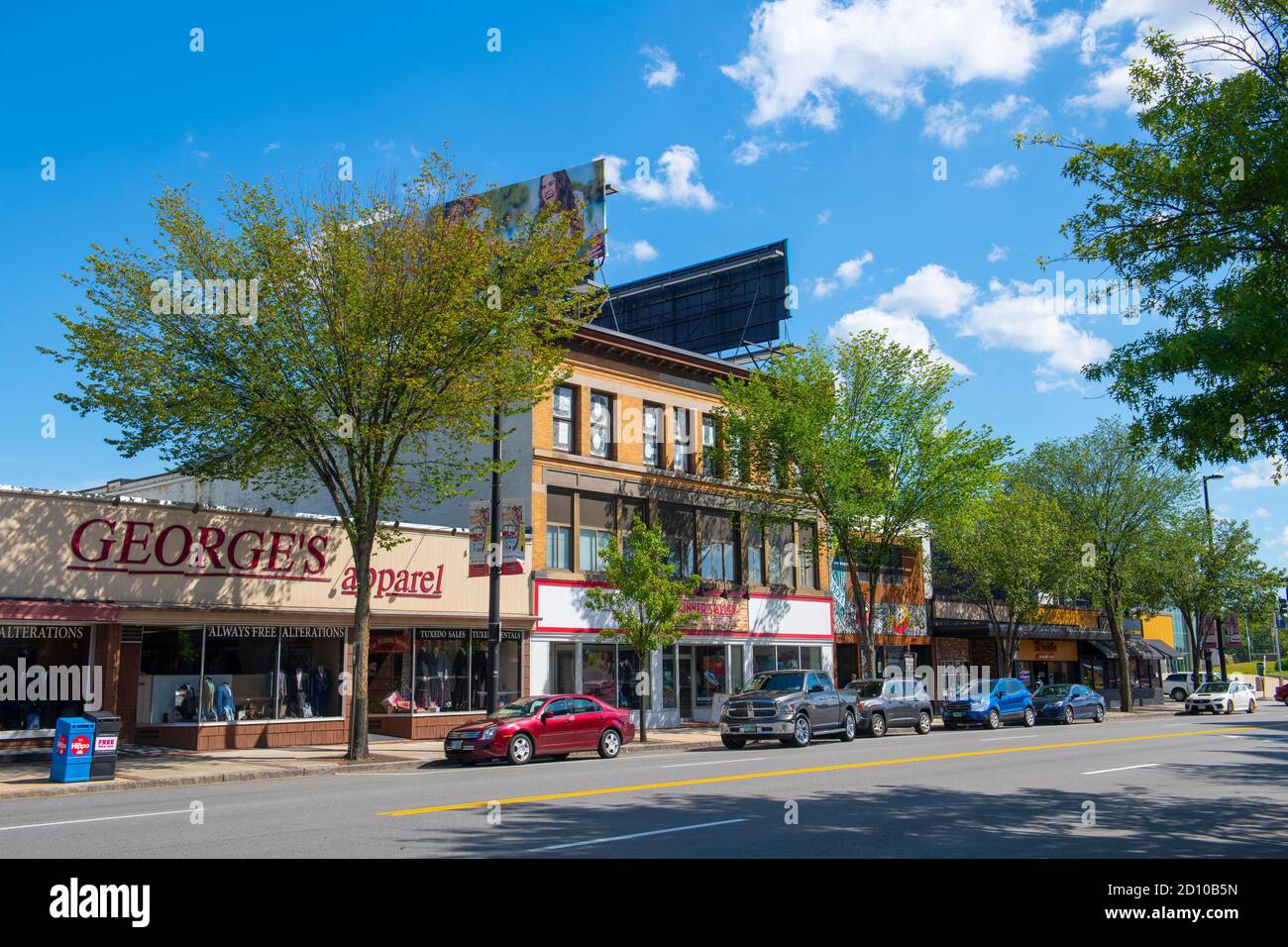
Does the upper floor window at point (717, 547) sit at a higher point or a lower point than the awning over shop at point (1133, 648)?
higher

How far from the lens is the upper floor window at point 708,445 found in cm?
3709

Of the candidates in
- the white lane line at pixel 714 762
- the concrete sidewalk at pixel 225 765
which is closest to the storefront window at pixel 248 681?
the concrete sidewalk at pixel 225 765

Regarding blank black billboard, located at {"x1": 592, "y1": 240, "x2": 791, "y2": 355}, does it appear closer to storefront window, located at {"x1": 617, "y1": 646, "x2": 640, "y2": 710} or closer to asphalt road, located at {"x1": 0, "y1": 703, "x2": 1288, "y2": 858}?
storefront window, located at {"x1": 617, "y1": 646, "x2": 640, "y2": 710}

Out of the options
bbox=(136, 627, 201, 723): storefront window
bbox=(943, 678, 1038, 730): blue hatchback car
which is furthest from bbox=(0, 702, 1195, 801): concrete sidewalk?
bbox=(943, 678, 1038, 730): blue hatchback car

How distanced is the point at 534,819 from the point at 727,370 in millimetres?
Result: 27302

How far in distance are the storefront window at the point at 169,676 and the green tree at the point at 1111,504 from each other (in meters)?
35.2

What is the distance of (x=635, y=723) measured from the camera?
32781 millimetres

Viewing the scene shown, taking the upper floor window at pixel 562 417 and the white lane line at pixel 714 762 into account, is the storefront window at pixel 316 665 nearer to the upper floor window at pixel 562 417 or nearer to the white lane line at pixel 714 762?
the upper floor window at pixel 562 417

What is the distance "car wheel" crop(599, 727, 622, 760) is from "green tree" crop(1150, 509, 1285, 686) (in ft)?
109

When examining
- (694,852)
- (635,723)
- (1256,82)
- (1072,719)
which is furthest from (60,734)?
(1072,719)

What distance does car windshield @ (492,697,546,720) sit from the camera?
22.6 m

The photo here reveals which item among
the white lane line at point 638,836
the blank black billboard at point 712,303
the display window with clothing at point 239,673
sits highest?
the blank black billboard at point 712,303

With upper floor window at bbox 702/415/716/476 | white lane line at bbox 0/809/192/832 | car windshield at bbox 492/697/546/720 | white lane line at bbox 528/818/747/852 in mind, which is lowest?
white lane line at bbox 0/809/192/832

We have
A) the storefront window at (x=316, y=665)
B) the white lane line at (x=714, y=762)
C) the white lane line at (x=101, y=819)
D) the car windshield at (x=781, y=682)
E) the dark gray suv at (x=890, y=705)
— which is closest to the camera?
the white lane line at (x=101, y=819)
